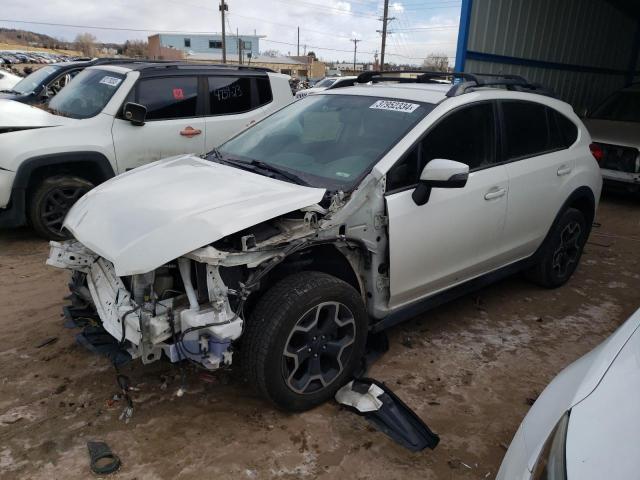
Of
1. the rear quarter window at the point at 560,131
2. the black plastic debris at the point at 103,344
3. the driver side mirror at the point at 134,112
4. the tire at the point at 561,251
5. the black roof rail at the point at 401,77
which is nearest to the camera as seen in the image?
the black plastic debris at the point at 103,344

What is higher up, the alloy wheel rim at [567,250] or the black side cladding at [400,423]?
the alloy wheel rim at [567,250]

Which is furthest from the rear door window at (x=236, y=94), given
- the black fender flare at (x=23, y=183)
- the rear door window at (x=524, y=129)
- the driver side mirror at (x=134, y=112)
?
the rear door window at (x=524, y=129)

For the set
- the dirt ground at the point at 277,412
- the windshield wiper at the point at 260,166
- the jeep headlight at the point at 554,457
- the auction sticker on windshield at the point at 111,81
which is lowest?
the dirt ground at the point at 277,412

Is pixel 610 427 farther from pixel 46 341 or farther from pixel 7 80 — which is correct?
pixel 7 80

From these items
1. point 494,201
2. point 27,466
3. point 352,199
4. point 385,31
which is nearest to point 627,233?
point 494,201

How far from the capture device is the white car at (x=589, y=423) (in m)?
1.36

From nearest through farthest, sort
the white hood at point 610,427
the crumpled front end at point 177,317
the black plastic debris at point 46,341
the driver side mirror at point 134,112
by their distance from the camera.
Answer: the white hood at point 610,427 → the crumpled front end at point 177,317 → the black plastic debris at point 46,341 → the driver side mirror at point 134,112

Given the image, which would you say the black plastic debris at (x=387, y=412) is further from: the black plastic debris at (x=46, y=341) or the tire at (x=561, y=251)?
the tire at (x=561, y=251)

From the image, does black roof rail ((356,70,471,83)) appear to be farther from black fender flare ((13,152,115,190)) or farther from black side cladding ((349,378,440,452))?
black fender flare ((13,152,115,190))

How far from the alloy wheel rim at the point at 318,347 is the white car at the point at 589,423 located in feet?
3.94

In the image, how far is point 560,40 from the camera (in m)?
9.77

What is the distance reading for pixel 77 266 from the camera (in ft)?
9.43

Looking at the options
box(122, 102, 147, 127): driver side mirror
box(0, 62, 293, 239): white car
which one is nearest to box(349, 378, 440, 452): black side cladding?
box(0, 62, 293, 239): white car

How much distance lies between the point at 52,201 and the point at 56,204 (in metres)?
0.05
